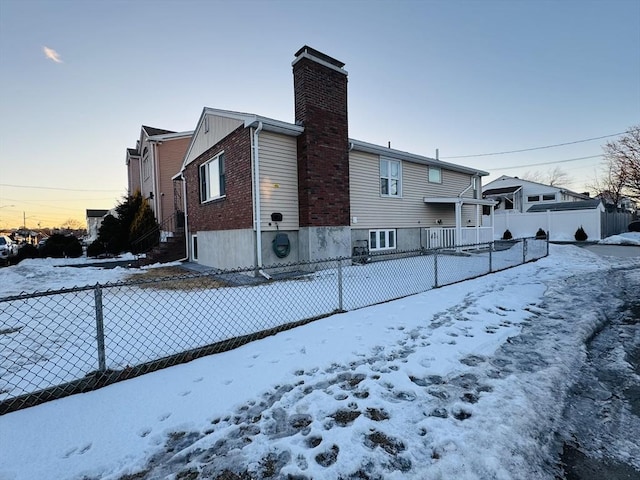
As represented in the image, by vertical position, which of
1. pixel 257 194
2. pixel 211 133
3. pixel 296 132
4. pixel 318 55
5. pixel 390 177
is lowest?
pixel 257 194

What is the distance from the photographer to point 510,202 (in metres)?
37.5

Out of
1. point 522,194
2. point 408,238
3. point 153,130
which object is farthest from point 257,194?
point 522,194

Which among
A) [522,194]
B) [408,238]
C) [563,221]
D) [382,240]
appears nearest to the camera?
[382,240]

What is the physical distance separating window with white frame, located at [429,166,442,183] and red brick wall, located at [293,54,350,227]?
20.7ft

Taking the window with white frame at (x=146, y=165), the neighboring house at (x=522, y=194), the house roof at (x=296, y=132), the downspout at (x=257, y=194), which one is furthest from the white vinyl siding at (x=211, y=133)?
the neighboring house at (x=522, y=194)

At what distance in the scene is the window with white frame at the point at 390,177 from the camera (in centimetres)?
1270

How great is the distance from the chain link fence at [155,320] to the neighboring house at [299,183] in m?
1.24

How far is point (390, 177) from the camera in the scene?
12938 mm

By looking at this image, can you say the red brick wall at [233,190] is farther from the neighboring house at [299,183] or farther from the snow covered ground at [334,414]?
the snow covered ground at [334,414]

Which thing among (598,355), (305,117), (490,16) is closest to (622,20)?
(490,16)

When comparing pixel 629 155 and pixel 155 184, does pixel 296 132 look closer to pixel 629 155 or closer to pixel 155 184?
pixel 155 184

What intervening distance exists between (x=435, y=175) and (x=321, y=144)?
7.77 meters

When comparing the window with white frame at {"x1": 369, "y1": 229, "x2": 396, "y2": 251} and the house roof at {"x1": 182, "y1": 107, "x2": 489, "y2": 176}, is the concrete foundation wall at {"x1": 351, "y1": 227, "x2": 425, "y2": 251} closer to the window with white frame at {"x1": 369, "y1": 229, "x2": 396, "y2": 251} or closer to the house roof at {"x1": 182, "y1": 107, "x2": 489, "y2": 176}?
the window with white frame at {"x1": 369, "y1": 229, "x2": 396, "y2": 251}

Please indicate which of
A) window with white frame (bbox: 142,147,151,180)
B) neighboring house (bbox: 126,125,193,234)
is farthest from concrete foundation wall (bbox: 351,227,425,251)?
window with white frame (bbox: 142,147,151,180)
